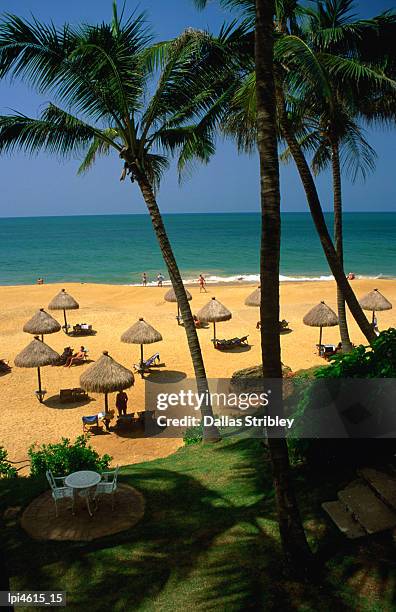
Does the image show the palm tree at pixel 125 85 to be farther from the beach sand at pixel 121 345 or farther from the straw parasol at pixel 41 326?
the straw parasol at pixel 41 326

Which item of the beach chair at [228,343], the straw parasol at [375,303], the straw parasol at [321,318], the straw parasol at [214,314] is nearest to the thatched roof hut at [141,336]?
the straw parasol at [214,314]

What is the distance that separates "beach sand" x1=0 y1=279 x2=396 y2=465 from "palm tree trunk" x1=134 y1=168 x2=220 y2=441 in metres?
1.74

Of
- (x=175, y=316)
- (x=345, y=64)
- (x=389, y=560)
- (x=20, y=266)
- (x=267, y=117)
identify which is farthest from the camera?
(x=20, y=266)

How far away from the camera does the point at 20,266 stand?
5838 centimetres

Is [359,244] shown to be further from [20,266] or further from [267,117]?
[267,117]

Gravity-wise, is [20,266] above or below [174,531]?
above

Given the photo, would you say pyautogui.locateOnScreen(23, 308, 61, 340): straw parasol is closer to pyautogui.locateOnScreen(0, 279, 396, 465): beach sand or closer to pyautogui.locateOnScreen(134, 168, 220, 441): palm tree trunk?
pyautogui.locateOnScreen(0, 279, 396, 465): beach sand

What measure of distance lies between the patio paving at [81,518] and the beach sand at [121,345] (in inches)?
119

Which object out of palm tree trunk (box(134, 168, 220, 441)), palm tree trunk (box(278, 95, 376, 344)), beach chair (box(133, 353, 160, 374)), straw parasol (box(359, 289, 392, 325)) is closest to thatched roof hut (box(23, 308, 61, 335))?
beach chair (box(133, 353, 160, 374))

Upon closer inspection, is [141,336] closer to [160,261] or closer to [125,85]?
[125,85]

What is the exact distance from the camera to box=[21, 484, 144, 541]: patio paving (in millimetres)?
5941

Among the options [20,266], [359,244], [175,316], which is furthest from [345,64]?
[359,244]

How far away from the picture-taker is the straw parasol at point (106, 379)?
1141cm

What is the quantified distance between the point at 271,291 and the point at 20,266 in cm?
5894
